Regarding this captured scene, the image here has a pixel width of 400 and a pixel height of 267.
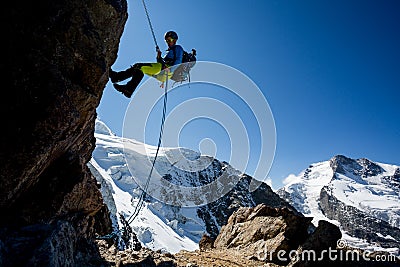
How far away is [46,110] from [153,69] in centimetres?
522

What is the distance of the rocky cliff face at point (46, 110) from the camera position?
594cm

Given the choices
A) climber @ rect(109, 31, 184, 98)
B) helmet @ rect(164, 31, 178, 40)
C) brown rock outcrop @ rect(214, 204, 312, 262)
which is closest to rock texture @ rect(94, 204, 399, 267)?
brown rock outcrop @ rect(214, 204, 312, 262)

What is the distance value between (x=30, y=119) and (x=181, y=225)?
161 metres

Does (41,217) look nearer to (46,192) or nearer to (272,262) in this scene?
(46,192)

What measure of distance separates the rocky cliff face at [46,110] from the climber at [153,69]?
150cm

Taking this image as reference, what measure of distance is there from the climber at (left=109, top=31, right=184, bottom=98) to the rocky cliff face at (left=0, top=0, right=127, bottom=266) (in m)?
1.50

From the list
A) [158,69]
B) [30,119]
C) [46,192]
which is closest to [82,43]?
[30,119]

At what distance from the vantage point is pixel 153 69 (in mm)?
10969

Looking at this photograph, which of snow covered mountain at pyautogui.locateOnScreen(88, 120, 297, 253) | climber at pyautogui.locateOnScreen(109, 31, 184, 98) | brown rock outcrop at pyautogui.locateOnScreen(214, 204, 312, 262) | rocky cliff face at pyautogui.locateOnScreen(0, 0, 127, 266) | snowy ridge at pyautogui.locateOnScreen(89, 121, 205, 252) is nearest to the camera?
rocky cliff face at pyautogui.locateOnScreen(0, 0, 127, 266)

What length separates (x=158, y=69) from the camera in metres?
11.0

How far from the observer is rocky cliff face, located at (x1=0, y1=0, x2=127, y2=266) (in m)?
5.94

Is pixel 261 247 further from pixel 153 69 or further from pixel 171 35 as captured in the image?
pixel 171 35

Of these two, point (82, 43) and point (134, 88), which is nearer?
point (82, 43)

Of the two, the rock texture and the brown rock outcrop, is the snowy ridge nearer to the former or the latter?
the brown rock outcrop
